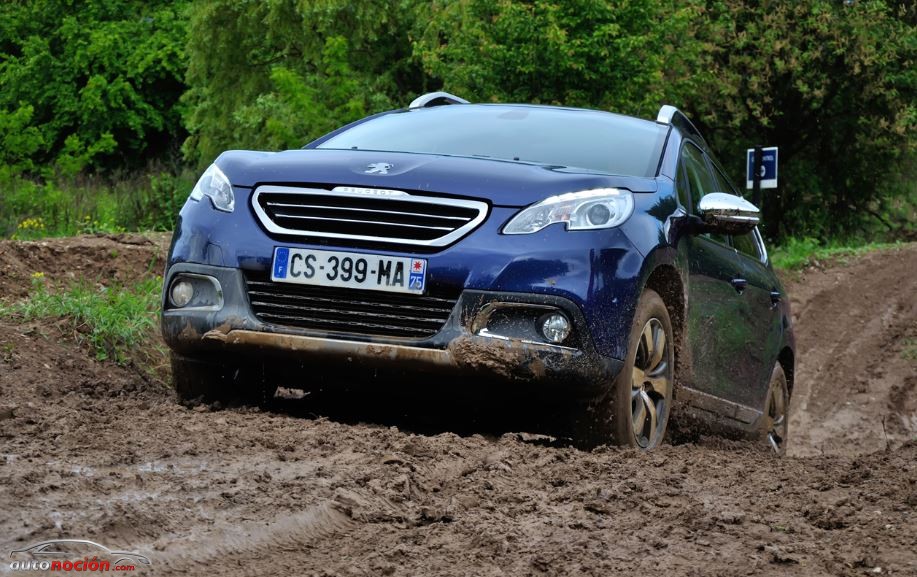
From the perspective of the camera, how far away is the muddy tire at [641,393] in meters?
5.36

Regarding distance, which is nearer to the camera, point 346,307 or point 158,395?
point 346,307

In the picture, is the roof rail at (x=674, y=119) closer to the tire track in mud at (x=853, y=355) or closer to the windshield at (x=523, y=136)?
the windshield at (x=523, y=136)

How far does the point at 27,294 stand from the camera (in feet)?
27.9

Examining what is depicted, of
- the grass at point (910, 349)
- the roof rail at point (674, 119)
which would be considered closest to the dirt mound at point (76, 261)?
the roof rail at point (674, 119)

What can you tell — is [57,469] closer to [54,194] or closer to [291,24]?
[54,194]

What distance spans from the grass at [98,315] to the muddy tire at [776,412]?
354 cm

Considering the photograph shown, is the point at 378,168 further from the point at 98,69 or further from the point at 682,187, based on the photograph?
the point at 98,69

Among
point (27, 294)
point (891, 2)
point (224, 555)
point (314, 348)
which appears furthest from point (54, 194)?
point (891, 2)

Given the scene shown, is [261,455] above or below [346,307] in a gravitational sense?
below

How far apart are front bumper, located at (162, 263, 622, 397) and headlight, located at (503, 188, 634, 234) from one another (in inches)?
11.3

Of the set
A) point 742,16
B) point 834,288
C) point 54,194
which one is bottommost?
point 834,288

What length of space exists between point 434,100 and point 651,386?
2.64m

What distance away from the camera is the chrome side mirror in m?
6.23

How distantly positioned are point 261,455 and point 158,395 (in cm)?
197
